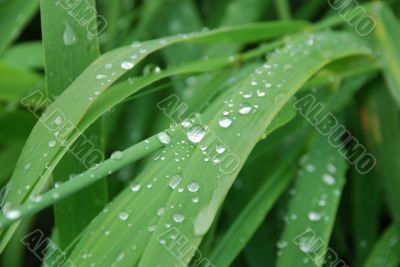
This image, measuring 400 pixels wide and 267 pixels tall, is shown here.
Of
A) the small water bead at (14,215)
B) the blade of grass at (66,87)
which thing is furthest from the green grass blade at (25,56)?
the small water bead at (14,215)

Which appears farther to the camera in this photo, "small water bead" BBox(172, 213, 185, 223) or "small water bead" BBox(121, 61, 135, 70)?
"small water bead" BBox(121, 61, 135, 70)

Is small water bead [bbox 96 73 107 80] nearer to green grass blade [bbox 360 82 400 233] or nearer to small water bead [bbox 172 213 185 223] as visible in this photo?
small water bead [bbox 172 213 185 223]

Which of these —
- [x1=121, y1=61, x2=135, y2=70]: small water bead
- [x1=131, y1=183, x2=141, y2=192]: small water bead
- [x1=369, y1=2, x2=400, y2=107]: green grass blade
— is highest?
[x1=369, y1=2, x2=400, y2=107]: green grass blade

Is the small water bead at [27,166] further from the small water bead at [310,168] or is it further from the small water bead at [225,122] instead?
the small water bead at [310,168]

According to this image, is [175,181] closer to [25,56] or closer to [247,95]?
[247,95]

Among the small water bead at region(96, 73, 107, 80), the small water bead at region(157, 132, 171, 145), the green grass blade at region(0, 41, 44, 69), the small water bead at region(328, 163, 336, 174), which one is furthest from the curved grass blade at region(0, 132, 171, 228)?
the green grass blade at region(0, 41, 44, 69)

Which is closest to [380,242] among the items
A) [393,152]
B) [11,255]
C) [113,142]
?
[393,152]

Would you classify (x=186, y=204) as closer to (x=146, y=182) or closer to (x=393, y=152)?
(x=146, y=182)
